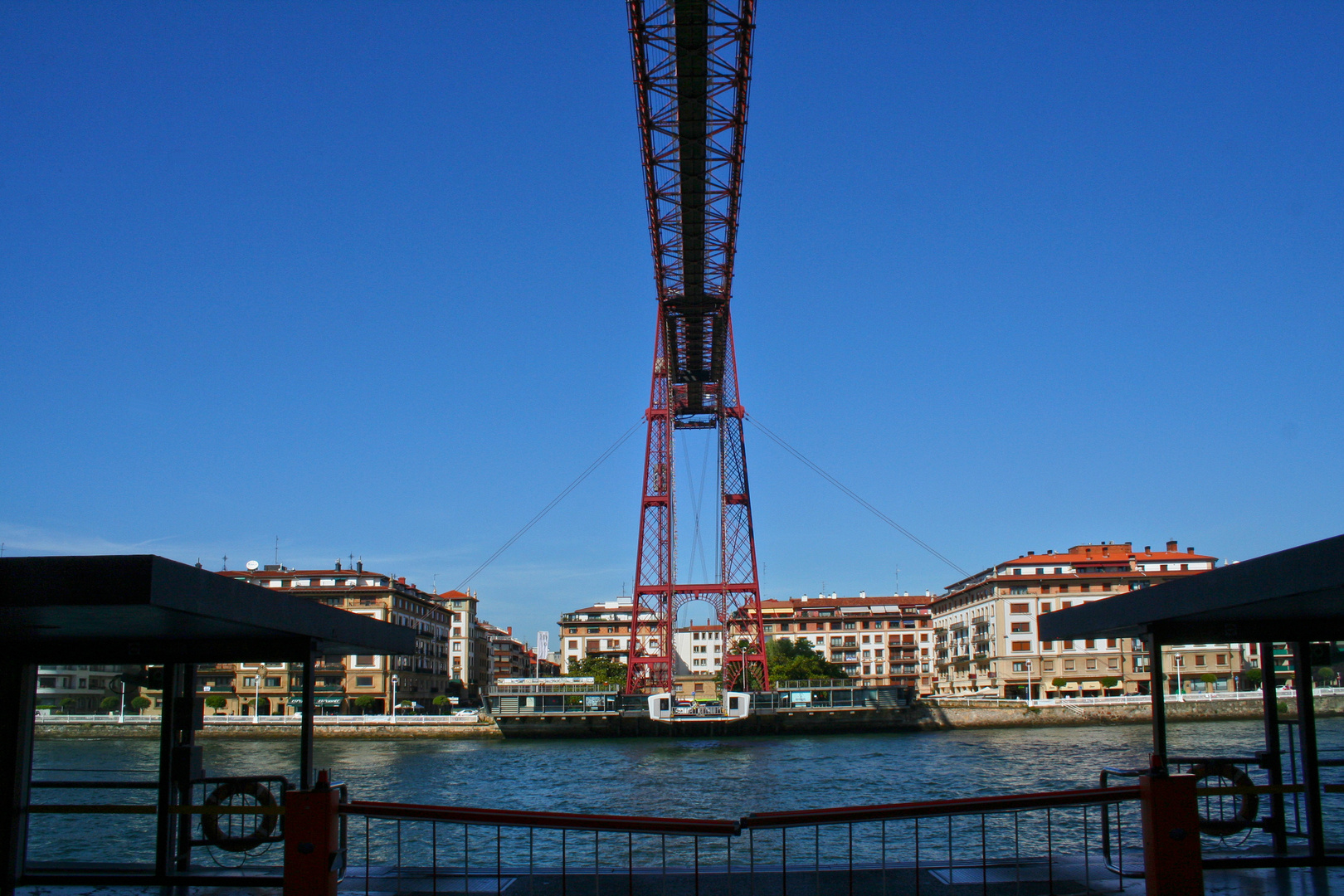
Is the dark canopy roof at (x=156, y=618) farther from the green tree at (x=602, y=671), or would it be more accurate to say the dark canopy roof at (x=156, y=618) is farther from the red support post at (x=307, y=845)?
the green tree at (x=602, y=671)

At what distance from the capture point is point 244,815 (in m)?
7.97

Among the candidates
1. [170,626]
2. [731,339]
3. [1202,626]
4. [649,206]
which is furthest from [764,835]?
[731,339]

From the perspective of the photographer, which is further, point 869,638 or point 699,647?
point 699,647

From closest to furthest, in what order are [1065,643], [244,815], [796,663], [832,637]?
[244,815]
[1065,643]
[796,663]
[832,637]

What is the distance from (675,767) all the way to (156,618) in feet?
90.9

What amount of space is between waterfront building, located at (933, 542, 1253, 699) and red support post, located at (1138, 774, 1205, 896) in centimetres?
5736

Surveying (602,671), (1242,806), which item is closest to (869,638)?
(602,671)

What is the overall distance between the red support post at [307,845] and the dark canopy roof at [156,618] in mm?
1042

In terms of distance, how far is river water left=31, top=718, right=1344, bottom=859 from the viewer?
72.6ft

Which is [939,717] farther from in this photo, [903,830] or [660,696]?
[903,830]

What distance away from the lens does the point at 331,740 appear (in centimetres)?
4881

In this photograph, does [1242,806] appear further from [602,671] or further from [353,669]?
[602,671]

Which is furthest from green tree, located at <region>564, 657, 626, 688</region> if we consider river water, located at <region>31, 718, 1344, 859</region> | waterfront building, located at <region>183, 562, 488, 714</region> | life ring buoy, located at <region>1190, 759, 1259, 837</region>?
life ring buoy, located at <region>1190, 759, 1259, 837</region>

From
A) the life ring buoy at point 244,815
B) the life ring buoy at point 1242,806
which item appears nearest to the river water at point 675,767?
the life ring buoy at point 244,815
